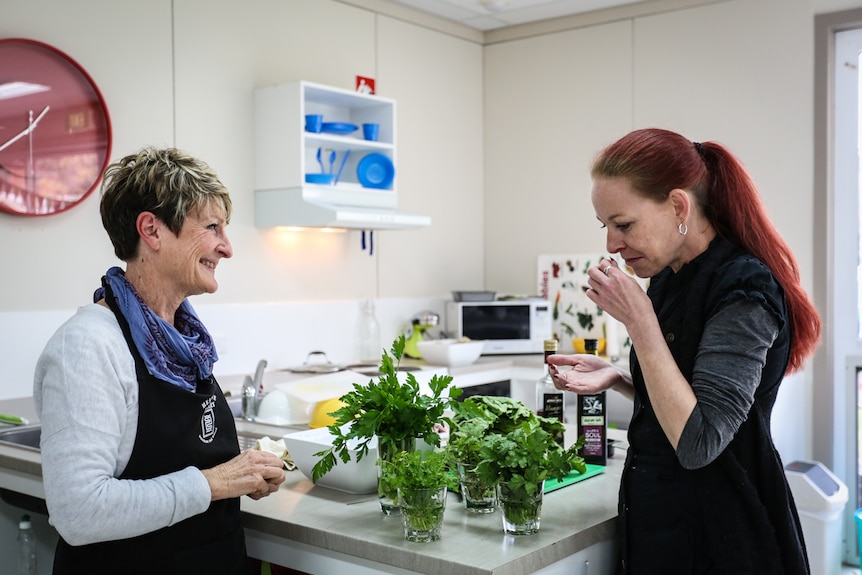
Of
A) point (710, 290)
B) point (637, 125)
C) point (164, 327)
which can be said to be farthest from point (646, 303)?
point (637, 125)

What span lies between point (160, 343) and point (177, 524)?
12.5 inches

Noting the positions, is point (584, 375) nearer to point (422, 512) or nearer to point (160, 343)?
point (422, 512)

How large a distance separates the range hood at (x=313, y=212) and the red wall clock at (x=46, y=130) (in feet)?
2.46

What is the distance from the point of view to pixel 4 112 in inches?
117

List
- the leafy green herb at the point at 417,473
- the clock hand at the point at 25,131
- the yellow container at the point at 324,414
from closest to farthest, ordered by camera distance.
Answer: the leafy green herb at the point at 417,473
the yellow container at the point at 324,414
the clock hand at the point at 25,131

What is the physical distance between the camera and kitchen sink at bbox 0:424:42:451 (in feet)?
8.09

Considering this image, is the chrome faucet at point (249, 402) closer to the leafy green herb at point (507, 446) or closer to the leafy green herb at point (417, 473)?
the leafy green herb at point (507, 446)

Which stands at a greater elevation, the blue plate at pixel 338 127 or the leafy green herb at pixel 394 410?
the blue plate at pixel 338 127

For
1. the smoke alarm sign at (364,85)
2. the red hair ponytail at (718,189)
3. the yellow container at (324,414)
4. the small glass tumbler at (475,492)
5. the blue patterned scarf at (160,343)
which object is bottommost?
the small glass tumbler at (475,492)

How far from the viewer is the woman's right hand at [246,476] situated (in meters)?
1.54

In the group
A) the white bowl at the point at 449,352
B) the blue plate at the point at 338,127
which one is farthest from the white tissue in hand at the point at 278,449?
the blue plate at the point at 338,127

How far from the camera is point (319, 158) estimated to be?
398cm

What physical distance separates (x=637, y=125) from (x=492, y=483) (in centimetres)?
332

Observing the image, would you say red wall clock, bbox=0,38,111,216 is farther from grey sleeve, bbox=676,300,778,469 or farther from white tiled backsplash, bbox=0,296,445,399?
grey sleeve, bbox=676,300,778,469
